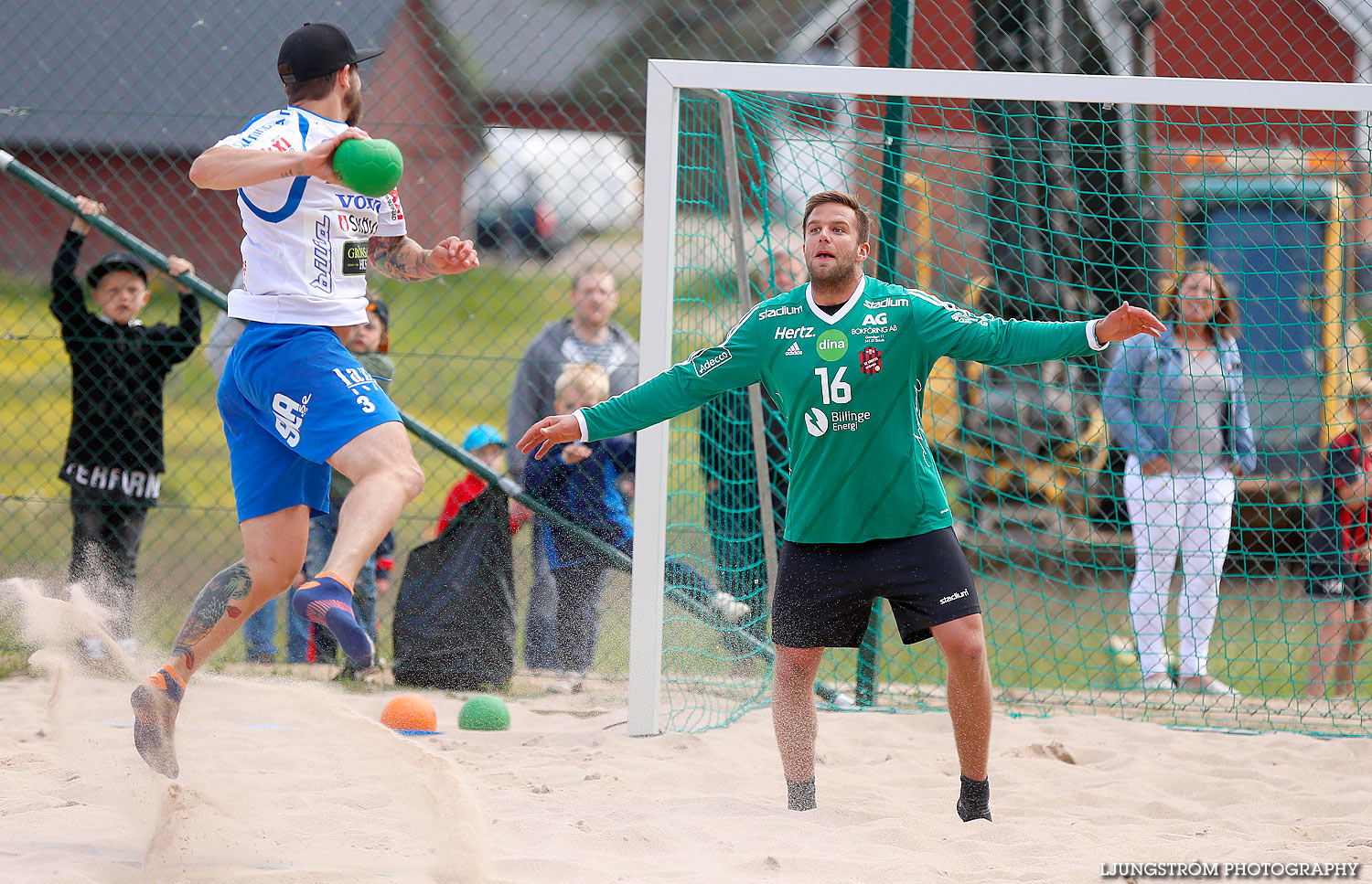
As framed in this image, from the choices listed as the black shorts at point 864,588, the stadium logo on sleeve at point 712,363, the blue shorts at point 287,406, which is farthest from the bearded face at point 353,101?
the black shorts at point 864,588

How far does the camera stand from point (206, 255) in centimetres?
1345

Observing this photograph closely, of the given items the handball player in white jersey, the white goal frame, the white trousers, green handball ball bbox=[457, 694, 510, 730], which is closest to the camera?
the handball player in white jersey

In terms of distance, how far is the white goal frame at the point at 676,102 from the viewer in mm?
4578

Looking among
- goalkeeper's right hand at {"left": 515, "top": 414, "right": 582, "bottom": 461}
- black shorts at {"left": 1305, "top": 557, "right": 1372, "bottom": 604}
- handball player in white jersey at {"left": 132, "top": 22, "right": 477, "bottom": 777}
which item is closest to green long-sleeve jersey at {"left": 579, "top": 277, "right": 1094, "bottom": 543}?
goalkeeper's right hand at {"left": 515, "top": 414, "right": 582, "bottom": 461}

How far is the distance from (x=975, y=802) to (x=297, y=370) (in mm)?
2384

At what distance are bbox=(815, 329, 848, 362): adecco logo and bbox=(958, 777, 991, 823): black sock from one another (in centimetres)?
137

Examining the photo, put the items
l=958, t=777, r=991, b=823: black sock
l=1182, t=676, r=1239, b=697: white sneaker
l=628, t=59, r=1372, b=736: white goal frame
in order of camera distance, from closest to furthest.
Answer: l=958, t=777, r=991, b=823: black sock, l=628, t=59, r=1372, b=736: white goal frame, l=1182, t=676, r=1239, b=697: white sneaker

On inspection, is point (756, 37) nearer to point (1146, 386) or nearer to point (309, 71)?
point (1146, 386)

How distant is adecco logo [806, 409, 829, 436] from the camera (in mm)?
3848

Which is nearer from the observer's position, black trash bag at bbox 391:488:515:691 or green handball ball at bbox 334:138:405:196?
green handball ball at bbox 334:138:405:196

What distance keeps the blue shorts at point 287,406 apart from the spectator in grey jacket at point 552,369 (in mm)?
2318

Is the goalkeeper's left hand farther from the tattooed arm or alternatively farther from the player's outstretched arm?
the player's outstretched arm

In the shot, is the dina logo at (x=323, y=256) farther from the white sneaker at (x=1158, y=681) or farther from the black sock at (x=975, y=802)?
the white sneaker at (x=1158, y=681)

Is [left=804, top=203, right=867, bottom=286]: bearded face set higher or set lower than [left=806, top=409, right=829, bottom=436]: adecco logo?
higher
